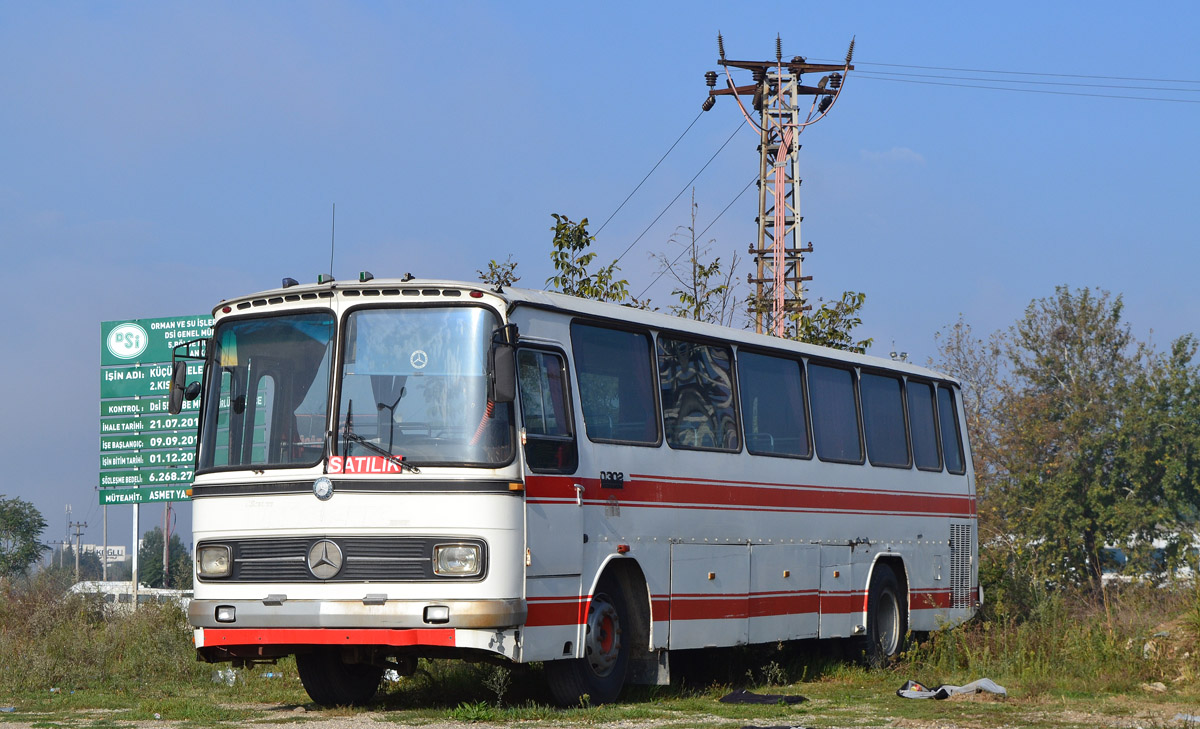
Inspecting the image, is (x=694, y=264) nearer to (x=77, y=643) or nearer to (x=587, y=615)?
(x=77, y=643)

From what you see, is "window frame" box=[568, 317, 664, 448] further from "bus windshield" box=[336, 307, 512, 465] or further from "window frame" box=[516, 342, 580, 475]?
"bus windshield" box=[336, 307, 512, 465]

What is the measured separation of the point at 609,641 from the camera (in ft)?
37.6

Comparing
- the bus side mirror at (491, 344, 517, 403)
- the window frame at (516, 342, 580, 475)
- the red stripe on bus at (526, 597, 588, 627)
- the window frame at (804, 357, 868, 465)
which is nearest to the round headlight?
the red stripe on bus at (526, 597, 588, 627)

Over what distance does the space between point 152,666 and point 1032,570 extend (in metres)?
11.8

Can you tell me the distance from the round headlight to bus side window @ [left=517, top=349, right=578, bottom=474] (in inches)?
30.3

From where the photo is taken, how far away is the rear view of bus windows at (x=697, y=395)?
12578 mm

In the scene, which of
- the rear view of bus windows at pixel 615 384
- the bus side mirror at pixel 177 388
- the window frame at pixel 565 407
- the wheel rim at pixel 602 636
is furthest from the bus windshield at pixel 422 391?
the wheel rim at pixel 602 636

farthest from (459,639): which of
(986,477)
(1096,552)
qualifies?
(1096,552)

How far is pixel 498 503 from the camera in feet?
33.1

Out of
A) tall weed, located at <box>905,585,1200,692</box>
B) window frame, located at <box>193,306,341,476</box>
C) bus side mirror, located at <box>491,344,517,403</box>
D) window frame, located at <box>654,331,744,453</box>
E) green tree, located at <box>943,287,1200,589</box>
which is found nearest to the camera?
bus side mirror, located at <box>491,344,517,403</box>

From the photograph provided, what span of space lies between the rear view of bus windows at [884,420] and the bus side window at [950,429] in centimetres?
A: 115

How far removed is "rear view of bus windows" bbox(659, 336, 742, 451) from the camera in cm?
1258

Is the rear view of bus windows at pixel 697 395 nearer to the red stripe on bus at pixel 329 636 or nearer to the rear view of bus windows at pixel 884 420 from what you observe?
the rear view of bus windows at pixel 884 420

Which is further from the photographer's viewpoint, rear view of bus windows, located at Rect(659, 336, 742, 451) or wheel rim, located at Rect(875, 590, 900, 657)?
wheel rim, located at Rect(875, 590, 900, 657)
